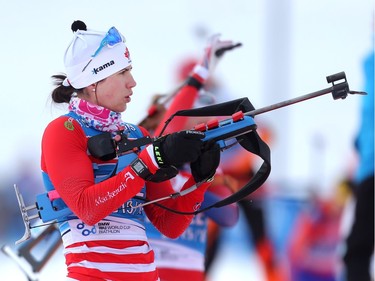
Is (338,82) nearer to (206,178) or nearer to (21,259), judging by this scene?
(206,178)

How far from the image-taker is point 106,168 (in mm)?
3268

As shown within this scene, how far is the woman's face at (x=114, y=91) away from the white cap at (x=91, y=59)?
0.02 metres

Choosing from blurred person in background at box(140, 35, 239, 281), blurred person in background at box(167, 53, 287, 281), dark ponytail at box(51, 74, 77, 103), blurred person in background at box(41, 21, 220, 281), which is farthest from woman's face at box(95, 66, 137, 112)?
blurred person in background at box(167, 53, 287, 281)

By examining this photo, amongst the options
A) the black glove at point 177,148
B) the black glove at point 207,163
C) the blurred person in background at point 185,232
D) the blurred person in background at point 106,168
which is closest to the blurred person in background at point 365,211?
the blurred person in background at point 185,232

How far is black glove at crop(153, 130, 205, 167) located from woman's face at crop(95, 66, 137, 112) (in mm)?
299

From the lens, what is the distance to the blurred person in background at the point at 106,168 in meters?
3.09

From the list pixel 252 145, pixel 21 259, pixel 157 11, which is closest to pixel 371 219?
pixel 21 259

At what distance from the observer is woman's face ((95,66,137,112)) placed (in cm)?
334

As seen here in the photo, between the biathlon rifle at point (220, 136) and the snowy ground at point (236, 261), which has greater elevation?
the biathlon rifle at point (220, 136)

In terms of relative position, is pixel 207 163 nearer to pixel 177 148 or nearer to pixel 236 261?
pixel 177 148

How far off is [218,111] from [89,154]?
0.46m

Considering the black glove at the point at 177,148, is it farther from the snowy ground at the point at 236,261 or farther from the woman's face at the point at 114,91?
the snowy ground at the point at 236,261

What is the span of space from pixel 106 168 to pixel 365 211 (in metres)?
2.21

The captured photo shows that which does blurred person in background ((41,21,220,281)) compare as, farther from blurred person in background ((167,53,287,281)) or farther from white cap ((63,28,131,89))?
blurred person in background ((167,53,287,281))
